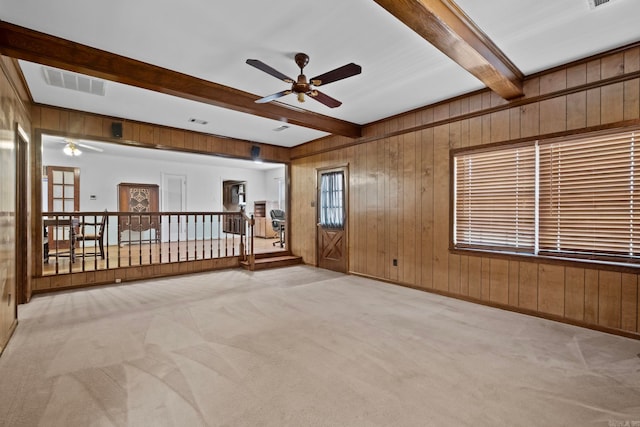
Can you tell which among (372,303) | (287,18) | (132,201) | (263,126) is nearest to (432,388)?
(372,303)

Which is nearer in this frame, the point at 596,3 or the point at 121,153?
the point at 596,3

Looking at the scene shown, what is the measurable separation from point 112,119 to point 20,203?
187cm

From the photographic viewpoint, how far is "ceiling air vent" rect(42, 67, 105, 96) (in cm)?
329

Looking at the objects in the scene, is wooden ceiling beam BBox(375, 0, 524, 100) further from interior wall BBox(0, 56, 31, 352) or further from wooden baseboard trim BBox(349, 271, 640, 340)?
interior wall BBox(0, 56, 31, 352)

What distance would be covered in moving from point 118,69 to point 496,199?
4.46 m

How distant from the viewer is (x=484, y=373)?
220 cm

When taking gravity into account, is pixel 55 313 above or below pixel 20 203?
below

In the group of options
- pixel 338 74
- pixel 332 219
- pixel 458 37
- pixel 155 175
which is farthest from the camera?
pixel 155 175

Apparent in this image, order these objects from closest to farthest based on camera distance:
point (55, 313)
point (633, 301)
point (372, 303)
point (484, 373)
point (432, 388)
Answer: point (432, 388)
point (484, 373)
point (633, 301)
point (55, 313)
point (372, 303)

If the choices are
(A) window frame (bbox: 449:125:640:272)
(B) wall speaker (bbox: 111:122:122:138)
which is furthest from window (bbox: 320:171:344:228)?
(B) wall speaker (bbox: 111:122:122:138)

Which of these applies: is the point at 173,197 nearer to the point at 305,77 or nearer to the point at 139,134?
the point at 139,134

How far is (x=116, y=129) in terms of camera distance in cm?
482

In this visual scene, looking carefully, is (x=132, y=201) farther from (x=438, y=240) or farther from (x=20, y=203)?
(x=438, y=240)

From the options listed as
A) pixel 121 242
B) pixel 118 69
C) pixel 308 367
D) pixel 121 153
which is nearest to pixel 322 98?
pixel 118 69
